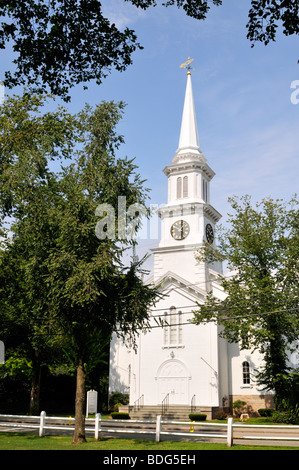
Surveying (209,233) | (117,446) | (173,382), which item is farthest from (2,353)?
(209,233)

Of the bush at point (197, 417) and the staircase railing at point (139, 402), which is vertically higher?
the staircase railing at point (139, 402)

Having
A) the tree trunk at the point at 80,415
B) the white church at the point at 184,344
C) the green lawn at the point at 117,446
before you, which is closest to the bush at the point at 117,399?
the white church at the point at 184,344

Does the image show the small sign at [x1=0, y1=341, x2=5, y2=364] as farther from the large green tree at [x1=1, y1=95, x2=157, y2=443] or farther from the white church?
the large green tree at [x1=1, y1=95, x2=157, y2=443]

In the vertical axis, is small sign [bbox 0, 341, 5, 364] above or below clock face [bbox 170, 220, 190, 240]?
below

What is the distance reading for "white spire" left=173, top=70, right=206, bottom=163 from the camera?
49469 mm

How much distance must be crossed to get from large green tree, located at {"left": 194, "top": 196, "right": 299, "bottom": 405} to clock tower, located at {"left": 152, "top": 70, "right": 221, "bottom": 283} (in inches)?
432

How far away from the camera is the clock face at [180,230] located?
4641 centimetres

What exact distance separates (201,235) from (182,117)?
1464 cm

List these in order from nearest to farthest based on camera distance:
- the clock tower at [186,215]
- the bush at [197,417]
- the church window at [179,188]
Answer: the bush at [197,417] → the clock tower at [186,215] → the church window at [179,188]

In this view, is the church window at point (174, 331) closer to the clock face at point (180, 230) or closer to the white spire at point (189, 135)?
the clock face at point (180, 230)

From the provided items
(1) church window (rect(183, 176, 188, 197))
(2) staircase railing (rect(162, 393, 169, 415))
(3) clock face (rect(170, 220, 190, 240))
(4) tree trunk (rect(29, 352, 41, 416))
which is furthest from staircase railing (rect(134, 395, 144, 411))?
(1) church window (rect(183, 176, 188, 197))

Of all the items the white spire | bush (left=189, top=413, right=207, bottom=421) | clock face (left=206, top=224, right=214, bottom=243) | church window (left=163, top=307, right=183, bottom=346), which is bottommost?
bush (left=189, top=413, right=207, bottom=421)

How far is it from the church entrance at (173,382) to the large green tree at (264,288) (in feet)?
26.6
